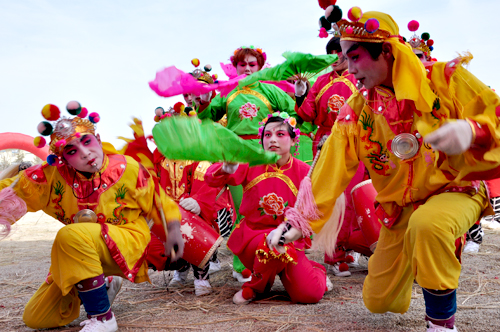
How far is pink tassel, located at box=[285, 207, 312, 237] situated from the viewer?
2.21 metres

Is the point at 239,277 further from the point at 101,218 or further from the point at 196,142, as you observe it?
the point at 196,142

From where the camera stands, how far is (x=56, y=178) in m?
2.83

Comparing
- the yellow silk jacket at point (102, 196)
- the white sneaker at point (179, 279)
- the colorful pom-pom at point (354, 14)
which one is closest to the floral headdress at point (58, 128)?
the yellow silk jacket at point (102, 196)

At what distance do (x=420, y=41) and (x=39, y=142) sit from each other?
11.7ft

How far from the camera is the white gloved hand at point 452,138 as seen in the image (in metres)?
1.70

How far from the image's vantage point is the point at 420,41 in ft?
14.5

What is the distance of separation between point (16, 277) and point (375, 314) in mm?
3333

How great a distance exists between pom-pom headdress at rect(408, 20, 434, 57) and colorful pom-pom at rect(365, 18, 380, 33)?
99.5 inches

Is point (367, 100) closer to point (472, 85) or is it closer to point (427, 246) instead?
point (472, 85)

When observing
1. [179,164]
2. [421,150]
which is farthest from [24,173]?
[421,150]

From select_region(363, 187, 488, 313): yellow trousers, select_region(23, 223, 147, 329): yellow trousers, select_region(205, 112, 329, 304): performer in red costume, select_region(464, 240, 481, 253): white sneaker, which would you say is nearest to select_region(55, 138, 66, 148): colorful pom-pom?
select_region(23, 223, 147, 329): yellow trousers

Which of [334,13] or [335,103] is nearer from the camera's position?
[334,13]

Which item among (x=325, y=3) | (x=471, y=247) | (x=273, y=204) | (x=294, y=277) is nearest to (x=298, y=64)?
(x=273, y=204)

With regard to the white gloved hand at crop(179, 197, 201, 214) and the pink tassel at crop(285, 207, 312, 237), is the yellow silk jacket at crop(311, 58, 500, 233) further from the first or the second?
the white gloved hand at crop(179, 197, 201, 214)
